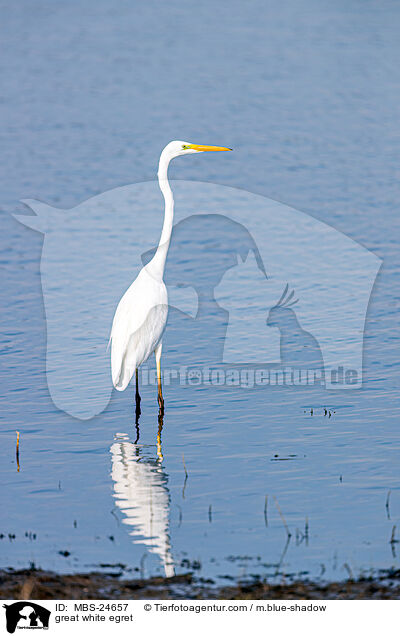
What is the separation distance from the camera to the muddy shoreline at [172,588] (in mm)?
7090

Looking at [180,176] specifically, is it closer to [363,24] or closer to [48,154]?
[48,154]

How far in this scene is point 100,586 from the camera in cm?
736

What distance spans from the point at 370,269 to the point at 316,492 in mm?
9008

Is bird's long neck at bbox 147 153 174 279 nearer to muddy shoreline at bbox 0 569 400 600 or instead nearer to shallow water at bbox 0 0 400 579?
shallow water at bbox 0 0 400 579

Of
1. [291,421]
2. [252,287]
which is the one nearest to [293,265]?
[252,287]

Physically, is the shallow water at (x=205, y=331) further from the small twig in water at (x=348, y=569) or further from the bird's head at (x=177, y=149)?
the bird's head at (x=177, y=149)
